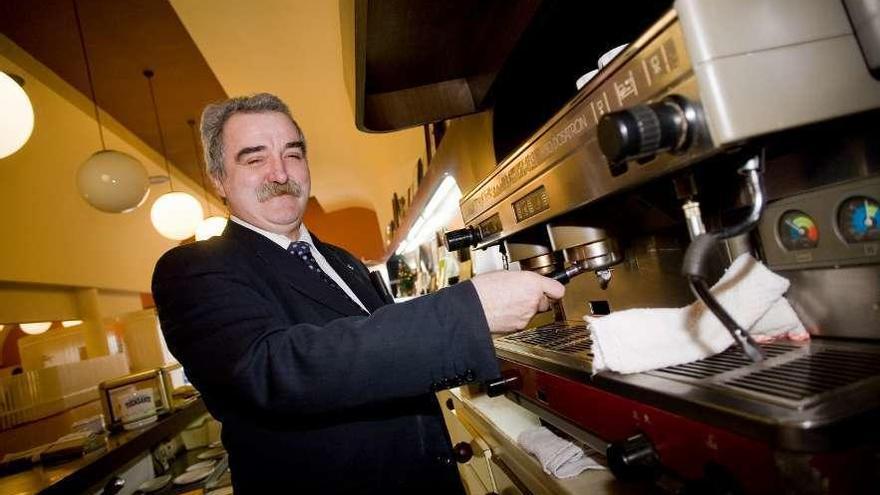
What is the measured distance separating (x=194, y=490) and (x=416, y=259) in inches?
145

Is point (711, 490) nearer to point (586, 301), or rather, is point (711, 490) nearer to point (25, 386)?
point (586, 301)

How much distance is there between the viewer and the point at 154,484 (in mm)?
2025

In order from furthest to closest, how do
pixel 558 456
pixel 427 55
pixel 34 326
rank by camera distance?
pixel 34 326, pixel 427 55, pixel 558 456

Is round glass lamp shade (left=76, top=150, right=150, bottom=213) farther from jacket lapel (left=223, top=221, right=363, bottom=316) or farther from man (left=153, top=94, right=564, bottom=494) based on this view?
jacket lapel (left=223, top=221, right=363, bottom=316)

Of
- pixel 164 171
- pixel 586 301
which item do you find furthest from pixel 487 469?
pixel 164 171

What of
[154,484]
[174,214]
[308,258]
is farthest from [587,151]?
[174,214]

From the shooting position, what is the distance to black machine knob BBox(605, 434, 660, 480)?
24.6 inches

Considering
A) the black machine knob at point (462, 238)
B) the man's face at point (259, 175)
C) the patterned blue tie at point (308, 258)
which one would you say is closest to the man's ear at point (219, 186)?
the man's face at point (259, 175)

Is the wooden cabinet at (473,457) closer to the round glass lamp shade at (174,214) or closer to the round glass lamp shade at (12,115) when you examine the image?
the round glass lamp shade at (12,115)

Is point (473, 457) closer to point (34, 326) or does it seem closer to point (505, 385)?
point (505, 385)

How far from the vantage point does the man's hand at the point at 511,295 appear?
0.78 meters

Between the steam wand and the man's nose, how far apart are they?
1.04 m

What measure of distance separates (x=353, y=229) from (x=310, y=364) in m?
8.10

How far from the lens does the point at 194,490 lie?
6.11 feet
